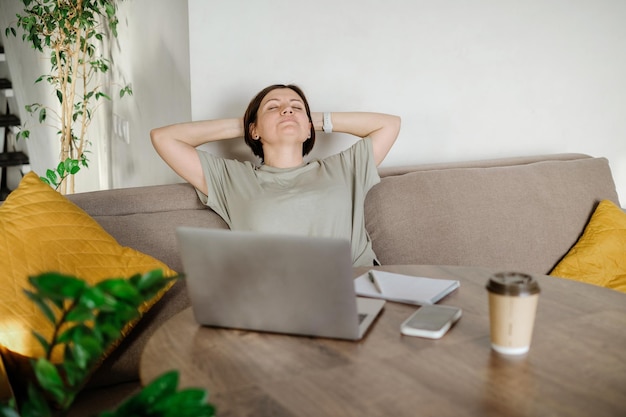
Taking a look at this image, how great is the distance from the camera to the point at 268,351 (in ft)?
3.74

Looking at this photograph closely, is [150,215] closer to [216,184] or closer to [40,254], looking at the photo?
[216,184]

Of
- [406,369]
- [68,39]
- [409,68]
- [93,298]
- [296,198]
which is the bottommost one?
[406,369]

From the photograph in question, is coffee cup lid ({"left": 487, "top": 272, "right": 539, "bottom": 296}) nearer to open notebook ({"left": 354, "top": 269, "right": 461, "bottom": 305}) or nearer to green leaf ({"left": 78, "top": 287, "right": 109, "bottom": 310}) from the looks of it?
open notebook ({"left": 354, "top": 269, "right": 461, "bottom": 305})

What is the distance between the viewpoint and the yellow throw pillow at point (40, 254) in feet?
4.82

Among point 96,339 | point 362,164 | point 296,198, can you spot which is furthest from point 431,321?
point 362,164

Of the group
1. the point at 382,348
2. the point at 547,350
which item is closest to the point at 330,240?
the point at 382,348

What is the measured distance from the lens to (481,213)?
225 cm

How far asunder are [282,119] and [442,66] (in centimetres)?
86

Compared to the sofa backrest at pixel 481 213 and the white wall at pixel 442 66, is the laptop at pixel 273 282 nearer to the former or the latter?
the sofa backrest at pixel 481 213

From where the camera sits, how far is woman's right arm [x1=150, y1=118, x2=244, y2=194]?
208cm

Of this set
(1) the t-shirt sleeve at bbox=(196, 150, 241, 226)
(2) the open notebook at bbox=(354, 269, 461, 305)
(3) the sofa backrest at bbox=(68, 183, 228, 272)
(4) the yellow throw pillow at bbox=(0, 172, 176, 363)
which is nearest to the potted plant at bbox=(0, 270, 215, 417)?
(2) the open notebook at bbox=(354, 269, 461, 305)

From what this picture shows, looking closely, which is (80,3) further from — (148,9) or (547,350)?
(547,350)

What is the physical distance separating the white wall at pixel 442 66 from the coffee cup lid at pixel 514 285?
1.44 meters

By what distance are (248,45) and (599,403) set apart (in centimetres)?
168
